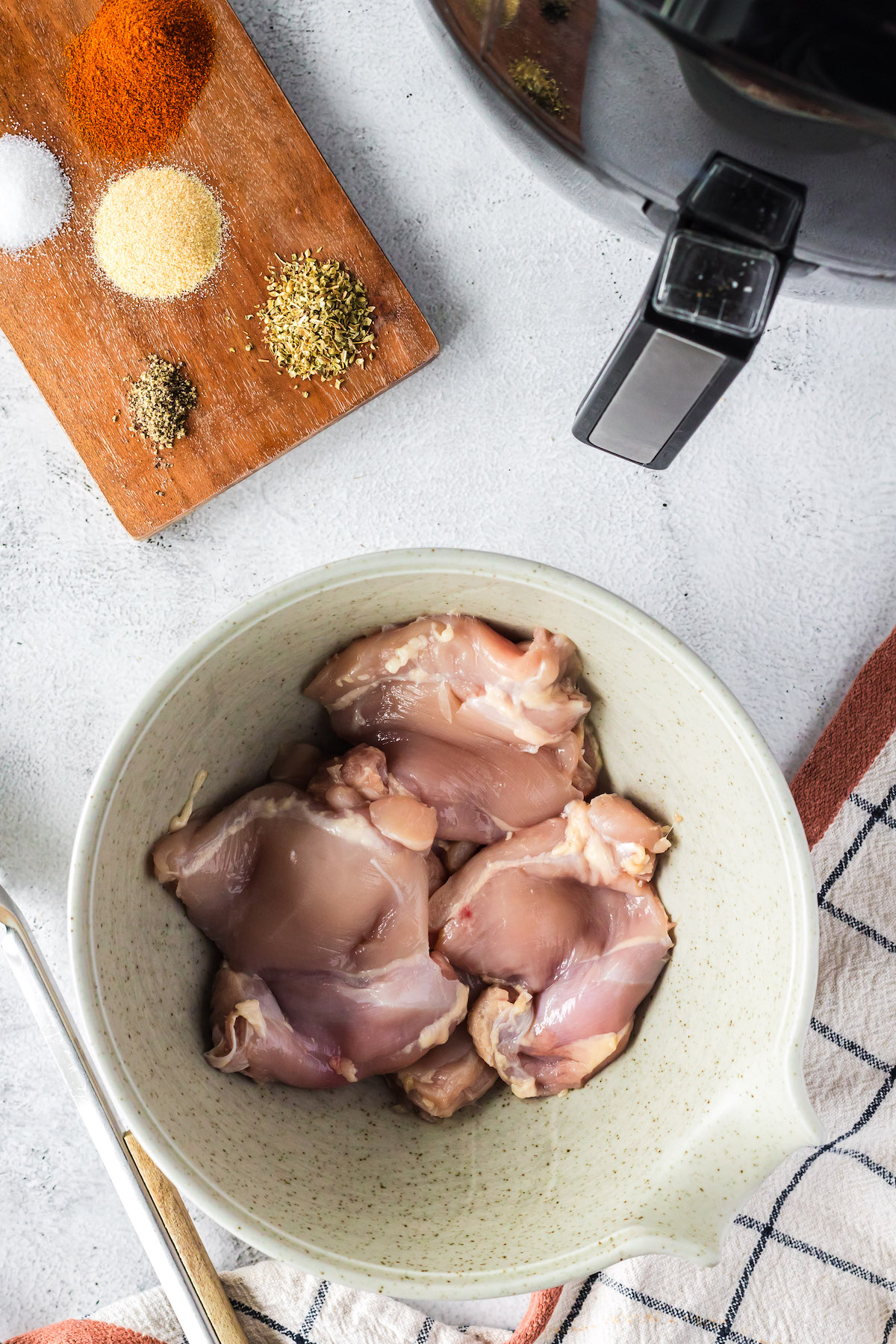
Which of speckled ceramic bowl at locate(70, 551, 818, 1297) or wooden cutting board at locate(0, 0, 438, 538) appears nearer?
speckled ceramic bowl at locate(70, 551, 818, 1297)

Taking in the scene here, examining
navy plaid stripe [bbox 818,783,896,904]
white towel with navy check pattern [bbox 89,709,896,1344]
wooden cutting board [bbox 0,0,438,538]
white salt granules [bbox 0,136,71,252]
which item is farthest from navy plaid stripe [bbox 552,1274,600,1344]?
white salt granules [bbox 0,136,71,252]

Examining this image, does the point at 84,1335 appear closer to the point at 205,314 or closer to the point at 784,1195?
the point at 784,1195

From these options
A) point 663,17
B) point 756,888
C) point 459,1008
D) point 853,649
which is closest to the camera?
point 663,17

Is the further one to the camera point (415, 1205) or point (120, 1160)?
point (120, 1160)

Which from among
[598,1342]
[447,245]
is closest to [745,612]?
[447,245]

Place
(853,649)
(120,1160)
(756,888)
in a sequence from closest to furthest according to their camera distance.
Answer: (756,888) < (120,1160) < (853,649)

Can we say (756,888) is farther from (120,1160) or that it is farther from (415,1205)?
(120,1160)

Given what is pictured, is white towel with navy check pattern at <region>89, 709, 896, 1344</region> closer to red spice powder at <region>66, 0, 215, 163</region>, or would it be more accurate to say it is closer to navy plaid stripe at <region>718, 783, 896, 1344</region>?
navy plaid stripe at <region>718, 783, 896, 1344</region>
